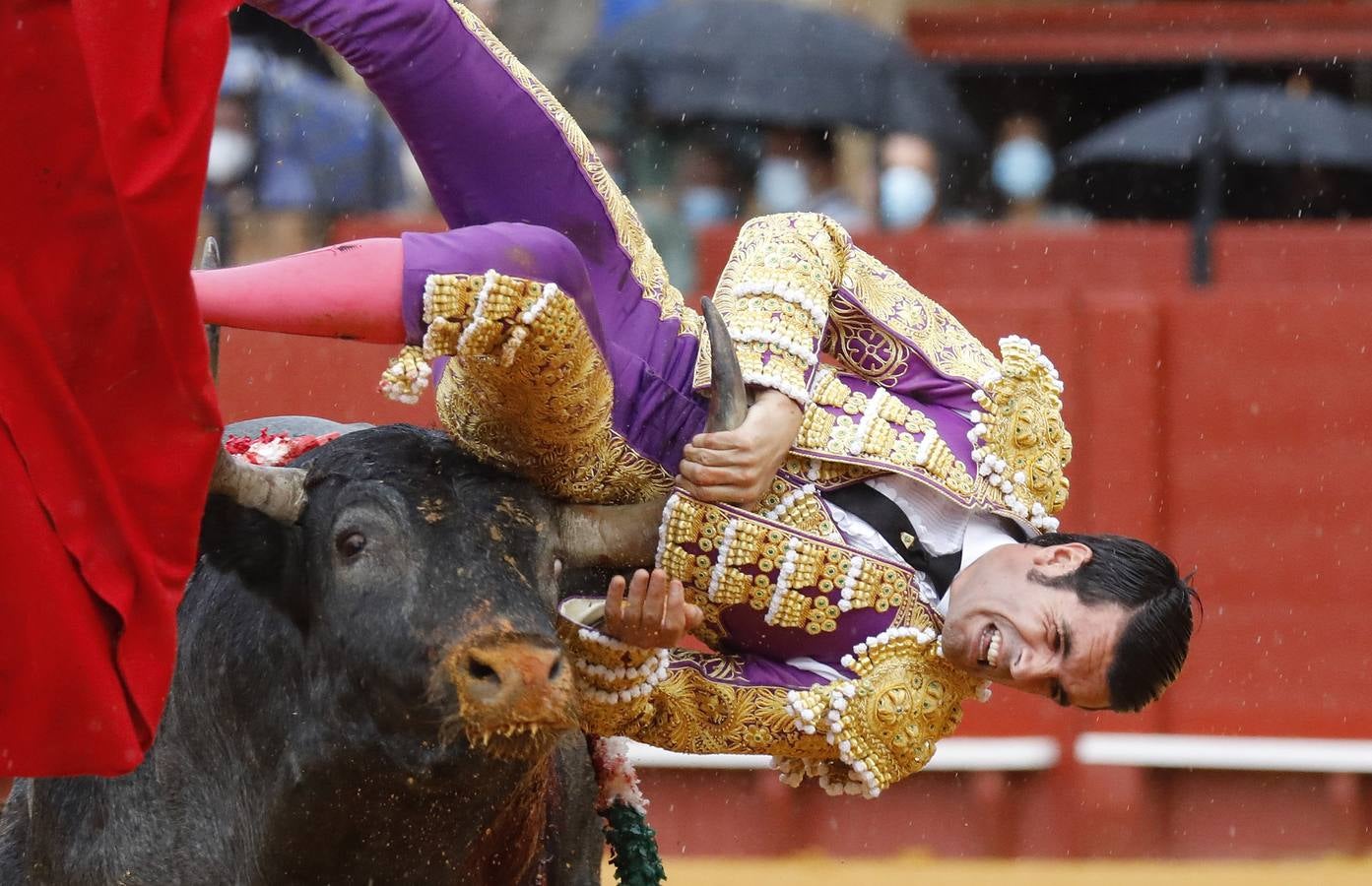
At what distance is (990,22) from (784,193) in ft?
10.6

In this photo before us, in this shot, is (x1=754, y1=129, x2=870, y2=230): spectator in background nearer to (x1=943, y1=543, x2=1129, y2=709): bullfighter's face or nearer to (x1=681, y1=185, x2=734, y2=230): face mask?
(x1=681, y1=185, x2=734, y2=230): face mask

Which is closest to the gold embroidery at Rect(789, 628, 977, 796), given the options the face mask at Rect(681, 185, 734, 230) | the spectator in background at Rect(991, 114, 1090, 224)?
the face mask at Rect(681, 185, 734, 230)

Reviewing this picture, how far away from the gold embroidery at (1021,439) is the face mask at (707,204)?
13.5 ft

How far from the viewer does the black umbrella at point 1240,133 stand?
757cm

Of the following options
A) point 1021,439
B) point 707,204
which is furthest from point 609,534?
point 707,204

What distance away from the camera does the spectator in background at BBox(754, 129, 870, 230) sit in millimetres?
7117

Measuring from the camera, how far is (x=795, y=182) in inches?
283

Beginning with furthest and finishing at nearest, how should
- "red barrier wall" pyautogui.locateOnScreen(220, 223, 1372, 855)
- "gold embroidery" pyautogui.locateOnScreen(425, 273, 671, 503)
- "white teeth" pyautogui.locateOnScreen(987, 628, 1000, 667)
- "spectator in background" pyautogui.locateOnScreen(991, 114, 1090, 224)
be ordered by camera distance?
1. "spectator in background" pyautogui.locateOnScreen(991, 114, 1090, 224)
2. "red barrier wall" pyautogui.locateOnScreen(220, 223, 1372, 855)
3. "white teeth" pyautogui.locateOnScreen(987, 628, 1000, 667)
4. "gold embroidery" pyautogui.locateOnScreen(425, 273, 671, 503)

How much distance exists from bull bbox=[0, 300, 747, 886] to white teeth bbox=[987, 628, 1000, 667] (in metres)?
0.48

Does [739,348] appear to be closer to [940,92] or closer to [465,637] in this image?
[465,637]

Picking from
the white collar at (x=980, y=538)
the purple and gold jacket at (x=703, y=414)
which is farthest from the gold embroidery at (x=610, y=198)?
the white collar at (x=980, y=538)

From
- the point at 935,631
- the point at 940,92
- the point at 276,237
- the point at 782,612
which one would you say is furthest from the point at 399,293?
the point at 940,92

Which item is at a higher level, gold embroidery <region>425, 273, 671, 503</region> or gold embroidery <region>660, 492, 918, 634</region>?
gold embroidery <region>425, 273, 671, 503</region>

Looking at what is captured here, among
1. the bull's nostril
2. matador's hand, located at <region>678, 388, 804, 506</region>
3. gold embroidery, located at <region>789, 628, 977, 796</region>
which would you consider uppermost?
matador's hand, located at <region>678, 388, 804, 506</region>
